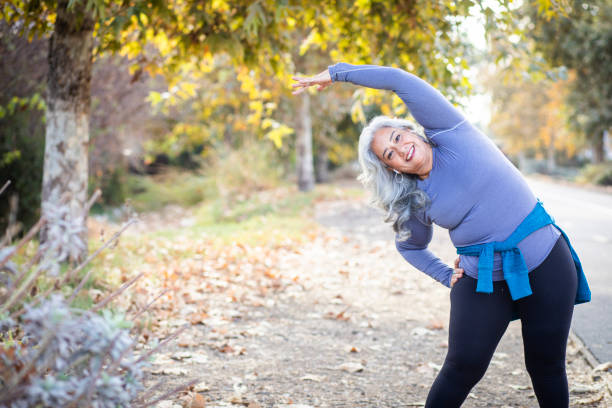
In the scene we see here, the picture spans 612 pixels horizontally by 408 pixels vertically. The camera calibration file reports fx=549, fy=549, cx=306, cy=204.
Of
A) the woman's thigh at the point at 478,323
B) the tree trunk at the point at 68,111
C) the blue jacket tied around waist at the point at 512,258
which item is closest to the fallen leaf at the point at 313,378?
the woman's thigh at the point at 478,323

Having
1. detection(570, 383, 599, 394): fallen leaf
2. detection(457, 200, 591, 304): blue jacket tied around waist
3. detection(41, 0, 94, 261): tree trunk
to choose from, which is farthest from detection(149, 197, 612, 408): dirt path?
detection(41, 0, 94, 261): tree trunk

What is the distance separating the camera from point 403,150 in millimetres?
2482

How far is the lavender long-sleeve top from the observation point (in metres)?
2.36

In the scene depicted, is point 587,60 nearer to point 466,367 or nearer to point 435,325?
point 435,325

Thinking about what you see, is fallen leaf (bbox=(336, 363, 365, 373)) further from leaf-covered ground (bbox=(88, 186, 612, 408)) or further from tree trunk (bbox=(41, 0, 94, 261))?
tree trunk (bbox=(41, 0, 94, 261))

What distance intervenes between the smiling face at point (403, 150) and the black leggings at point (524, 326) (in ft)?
1.80

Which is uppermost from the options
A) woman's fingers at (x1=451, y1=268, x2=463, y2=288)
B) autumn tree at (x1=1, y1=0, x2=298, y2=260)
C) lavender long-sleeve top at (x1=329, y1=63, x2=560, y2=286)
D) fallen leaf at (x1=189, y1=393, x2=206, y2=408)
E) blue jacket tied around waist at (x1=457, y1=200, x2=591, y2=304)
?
autumn tree at (x1=1, y1=0, x2=298, y2=260)

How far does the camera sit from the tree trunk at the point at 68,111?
5145 millimetres

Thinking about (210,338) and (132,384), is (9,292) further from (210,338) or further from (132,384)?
(210,338)

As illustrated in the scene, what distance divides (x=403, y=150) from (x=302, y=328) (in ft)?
8.51

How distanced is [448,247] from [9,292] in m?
7.14

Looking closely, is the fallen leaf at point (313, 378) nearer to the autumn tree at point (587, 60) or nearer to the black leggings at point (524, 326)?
the black leggings at point (524, 326)

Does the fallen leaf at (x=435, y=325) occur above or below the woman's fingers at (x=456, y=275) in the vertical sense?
below

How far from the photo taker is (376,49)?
5578mm
